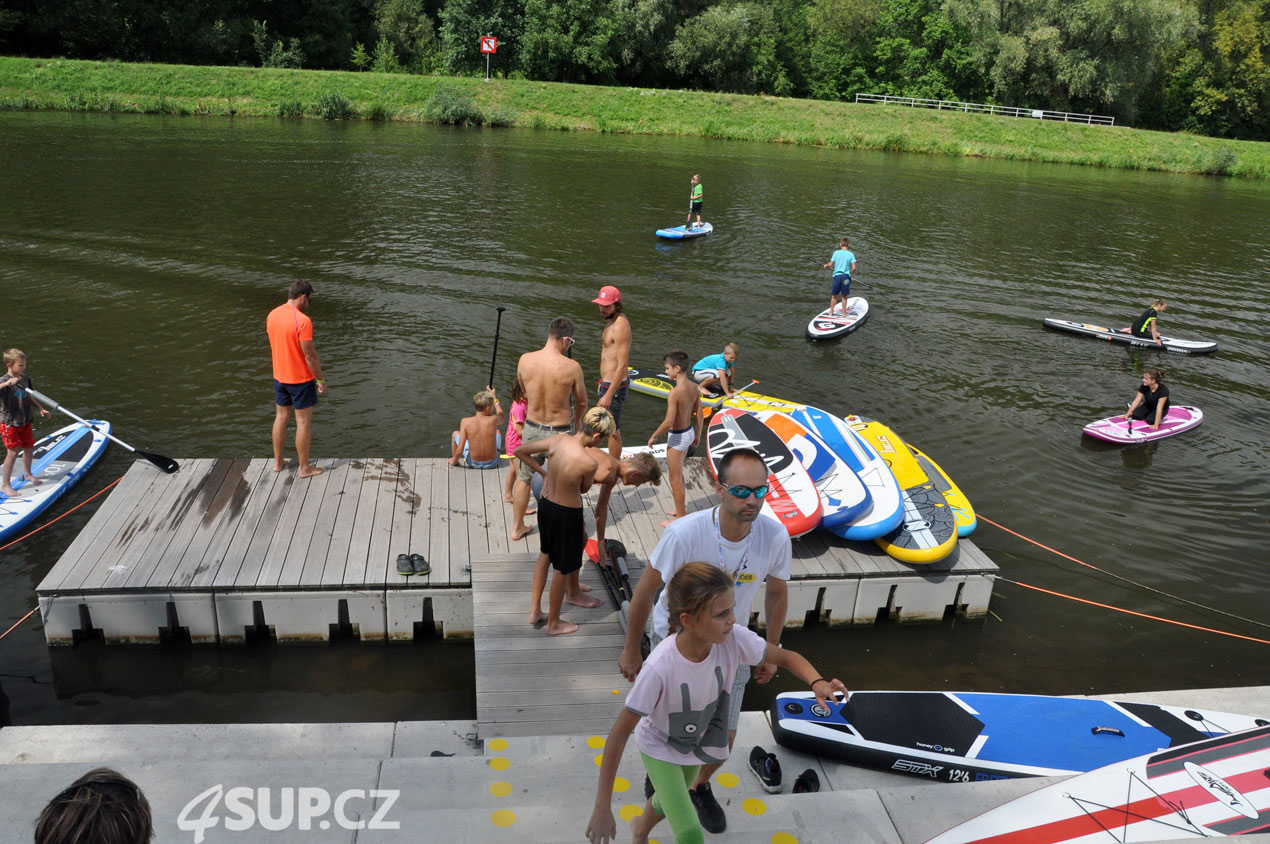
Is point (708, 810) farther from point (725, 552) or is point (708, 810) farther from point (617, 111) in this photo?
point (617, 111)

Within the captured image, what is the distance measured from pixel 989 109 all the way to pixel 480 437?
1988 inches

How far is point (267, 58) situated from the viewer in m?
51.8

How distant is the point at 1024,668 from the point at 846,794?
4449 mm

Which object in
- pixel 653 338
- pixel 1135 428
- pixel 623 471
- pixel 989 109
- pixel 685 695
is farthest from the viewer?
pixel 989 109

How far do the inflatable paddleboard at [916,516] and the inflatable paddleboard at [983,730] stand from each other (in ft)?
5.49

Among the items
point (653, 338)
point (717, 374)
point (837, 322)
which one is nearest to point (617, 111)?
point (837, 322)

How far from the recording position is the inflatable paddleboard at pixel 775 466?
26.6ft

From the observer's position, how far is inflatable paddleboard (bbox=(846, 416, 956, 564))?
816cm

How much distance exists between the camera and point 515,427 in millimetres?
8891

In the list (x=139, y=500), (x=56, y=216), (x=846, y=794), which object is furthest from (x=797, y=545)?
(x=56, y=216)

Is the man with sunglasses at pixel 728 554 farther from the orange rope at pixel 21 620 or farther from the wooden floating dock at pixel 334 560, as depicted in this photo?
the orange rope at pixel 21 620

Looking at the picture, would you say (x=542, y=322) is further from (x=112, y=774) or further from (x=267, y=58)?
(x=267, y=58)

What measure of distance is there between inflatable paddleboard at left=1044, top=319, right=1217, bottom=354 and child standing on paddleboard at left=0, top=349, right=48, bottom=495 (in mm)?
17198

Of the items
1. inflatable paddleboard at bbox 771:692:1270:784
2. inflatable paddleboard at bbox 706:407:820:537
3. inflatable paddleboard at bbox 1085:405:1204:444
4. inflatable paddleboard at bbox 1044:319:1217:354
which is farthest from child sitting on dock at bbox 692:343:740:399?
inflatable paddleboard at bbox 1044:319:1217:354
